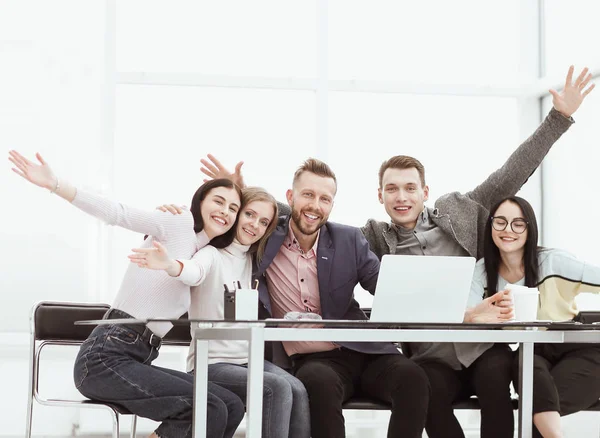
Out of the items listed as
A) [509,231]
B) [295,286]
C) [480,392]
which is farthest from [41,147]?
[480,392]

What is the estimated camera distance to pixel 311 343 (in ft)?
9.68

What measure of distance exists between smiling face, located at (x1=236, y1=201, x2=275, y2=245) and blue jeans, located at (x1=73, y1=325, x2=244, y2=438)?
529 mm

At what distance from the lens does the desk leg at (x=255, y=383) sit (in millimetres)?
2105

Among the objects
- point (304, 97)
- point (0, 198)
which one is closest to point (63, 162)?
point (0, 198)

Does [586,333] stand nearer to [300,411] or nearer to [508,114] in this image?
[300,411]

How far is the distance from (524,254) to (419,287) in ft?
2.94

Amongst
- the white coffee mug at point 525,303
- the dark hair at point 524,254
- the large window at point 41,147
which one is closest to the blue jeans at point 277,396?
the white coffee mug at point 525,303

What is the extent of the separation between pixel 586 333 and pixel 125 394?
1391mm

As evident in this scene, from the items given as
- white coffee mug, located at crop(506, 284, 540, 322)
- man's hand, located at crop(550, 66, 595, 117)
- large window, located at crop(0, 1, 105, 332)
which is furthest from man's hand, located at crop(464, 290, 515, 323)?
large window, located at crop(0, 1, 105, 332)

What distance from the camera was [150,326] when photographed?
102 inches

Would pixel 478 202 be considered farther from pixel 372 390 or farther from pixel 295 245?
pixel 372 390

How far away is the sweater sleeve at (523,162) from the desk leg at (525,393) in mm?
1032

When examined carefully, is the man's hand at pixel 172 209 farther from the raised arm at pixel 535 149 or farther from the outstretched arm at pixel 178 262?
the raised arm at pixel 535 149

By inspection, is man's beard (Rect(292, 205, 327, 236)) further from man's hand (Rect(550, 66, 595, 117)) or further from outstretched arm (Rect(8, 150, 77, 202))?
man's hand (Rect(550, 66, 595, 117))
